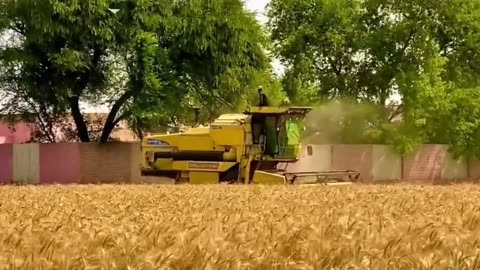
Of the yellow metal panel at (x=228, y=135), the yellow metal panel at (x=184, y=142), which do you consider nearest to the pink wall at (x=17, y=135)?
the yellow metal panel at (x=184, y=142)

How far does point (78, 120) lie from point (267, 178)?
14593mm

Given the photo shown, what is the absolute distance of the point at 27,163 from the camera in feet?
106

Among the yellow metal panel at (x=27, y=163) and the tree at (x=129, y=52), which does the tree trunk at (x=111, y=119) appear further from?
the yellow metal panel at (x=27, y=163)

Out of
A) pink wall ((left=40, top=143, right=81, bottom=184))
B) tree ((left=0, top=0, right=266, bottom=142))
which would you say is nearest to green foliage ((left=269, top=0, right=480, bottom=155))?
tree ((left=0, top=0, right=266, bottom=142))

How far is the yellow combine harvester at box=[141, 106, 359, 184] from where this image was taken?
835 inches

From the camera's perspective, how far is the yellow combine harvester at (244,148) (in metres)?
21.2

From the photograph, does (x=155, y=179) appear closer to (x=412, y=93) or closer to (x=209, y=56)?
(x=209, y=56)

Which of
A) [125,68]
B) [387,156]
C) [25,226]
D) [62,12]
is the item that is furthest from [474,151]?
[25,226]

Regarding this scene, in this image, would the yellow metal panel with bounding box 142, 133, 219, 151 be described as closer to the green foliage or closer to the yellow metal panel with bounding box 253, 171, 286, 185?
the yellow metal panel with bounding box 253, 171, 286, 185

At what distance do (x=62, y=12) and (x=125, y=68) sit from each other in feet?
11.2

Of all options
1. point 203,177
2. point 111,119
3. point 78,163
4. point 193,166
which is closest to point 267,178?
point 203,177

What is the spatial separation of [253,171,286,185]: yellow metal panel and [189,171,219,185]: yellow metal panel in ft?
4.31

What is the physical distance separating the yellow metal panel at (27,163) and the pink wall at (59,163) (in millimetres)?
189

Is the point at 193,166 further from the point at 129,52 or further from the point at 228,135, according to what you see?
Result: the point at 129,52
